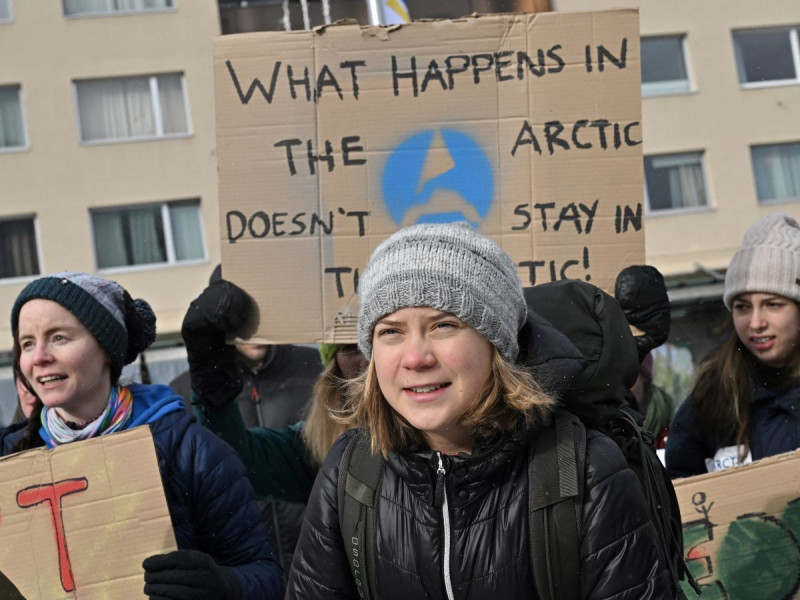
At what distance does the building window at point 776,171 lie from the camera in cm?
1844

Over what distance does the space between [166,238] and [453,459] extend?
52.3 ft

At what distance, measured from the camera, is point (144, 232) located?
1744cm

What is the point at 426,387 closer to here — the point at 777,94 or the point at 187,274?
the point at 187,274

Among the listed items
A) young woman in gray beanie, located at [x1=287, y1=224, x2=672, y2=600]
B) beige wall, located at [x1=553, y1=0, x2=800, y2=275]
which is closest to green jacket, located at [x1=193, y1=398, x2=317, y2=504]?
young woman in gray beanie, located at [x1=287, y1=224, x2=672, y2=600]

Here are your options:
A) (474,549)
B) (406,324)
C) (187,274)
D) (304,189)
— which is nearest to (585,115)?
(304,189)

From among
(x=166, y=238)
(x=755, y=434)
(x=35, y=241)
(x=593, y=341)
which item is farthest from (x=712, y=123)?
(x=593, y=341)

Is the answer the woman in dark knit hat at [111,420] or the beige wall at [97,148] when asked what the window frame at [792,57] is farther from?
the woman in dark knit hat at [111,420]

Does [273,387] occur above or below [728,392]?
above

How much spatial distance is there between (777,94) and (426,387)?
692 inches

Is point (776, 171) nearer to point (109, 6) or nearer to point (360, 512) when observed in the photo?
point (109, 6)

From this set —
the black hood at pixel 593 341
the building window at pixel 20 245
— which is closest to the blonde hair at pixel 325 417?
the black hood at pixel 593 341

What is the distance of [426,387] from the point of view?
2150mm

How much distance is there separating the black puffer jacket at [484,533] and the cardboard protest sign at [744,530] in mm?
1032

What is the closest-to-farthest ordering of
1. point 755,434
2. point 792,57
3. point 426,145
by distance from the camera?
point 426,145
point 755,434
point 792,57
